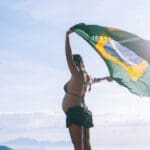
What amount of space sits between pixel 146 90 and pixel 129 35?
170 cm

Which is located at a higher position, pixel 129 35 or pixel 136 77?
pixel 129 35

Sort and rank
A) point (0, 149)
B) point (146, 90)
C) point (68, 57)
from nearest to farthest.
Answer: point (68, 57)
point (146, 90)
point (0, 149)

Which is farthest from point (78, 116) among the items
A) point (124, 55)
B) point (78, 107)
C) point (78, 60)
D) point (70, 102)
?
point (124, 55)

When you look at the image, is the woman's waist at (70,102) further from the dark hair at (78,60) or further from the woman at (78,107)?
the dark hair at (78,60)

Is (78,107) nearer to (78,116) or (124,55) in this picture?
(78,116)

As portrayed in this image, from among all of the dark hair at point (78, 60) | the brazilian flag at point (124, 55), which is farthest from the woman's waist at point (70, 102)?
the brazilian flag at point (124, 55)

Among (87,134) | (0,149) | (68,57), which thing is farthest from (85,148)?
(0,149)

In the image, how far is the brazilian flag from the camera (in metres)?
16.2

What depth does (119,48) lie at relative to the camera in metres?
16.6

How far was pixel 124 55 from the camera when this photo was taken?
658 inches

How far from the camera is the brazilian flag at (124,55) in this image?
16.2 metres

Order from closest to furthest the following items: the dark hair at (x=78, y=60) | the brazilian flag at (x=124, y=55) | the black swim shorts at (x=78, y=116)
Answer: the dark hair at (x=78, y=60) → the black swim shorts at (x=78, y=116) → the brazilian flag at (x=124, y=55)

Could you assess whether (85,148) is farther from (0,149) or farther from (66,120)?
(0,149)

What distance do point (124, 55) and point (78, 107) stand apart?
337cm
